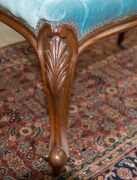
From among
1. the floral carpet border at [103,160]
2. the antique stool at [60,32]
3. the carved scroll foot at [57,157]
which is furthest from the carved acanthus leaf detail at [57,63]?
the floral carpet border at [103,160]

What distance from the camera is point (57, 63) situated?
776mm

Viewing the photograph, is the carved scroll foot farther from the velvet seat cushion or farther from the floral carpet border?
the velvet seat cushion

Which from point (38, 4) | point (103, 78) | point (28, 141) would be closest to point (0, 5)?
point (38, 4)

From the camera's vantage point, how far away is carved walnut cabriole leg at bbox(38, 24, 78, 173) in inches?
30.1

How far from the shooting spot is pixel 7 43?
5.54 ft

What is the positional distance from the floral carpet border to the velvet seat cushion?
416 millimetres

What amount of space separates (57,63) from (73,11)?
0.13 meters

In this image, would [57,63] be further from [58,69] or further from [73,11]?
[73,11]

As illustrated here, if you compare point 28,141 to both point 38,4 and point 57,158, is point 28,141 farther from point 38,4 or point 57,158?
point 38,4

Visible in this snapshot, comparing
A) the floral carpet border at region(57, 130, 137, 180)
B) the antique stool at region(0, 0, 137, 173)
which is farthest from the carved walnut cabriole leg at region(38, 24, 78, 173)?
the floral carpet border at region(57, 130, 137, 180)

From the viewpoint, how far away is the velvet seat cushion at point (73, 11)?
0.74 m

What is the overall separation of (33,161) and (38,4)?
1.62 feet

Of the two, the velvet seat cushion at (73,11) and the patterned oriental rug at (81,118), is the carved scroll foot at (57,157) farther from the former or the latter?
the velvet seat cushion at (73,11)

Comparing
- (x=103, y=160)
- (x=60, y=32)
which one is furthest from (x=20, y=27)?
(x=103, y=160)
